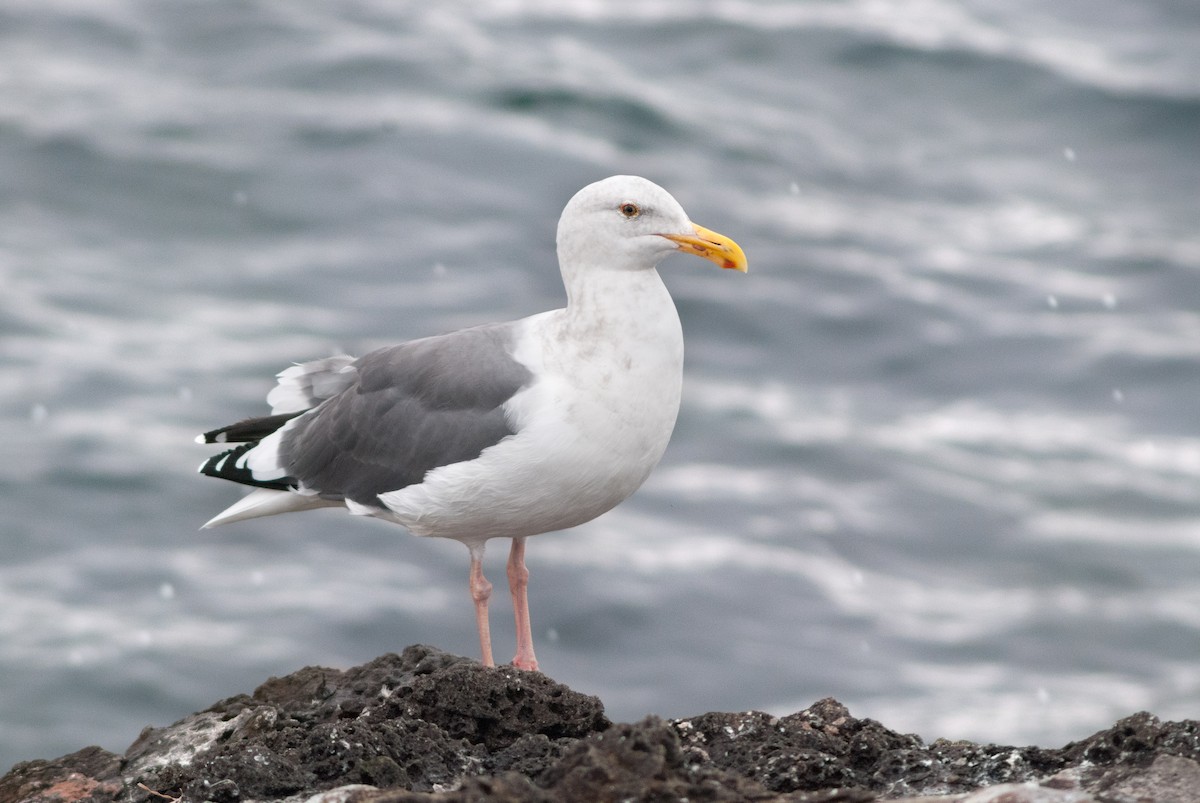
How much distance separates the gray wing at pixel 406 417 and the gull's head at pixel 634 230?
0.71 meters

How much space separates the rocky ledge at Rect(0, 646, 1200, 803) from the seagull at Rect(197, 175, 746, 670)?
3.71 feet

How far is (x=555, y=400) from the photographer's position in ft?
24.6

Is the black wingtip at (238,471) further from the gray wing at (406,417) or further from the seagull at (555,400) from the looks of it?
the seagull at (555,400)

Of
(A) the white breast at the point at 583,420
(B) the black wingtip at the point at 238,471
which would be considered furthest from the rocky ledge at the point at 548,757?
(B) the black wingtip at the point at 238,471

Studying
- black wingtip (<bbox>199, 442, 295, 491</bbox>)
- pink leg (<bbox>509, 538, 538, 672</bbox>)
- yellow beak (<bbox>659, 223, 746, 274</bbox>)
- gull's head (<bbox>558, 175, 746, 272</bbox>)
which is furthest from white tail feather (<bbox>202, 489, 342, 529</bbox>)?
yellow beak (<bbox>659, 223, 746, 274</bbox>)

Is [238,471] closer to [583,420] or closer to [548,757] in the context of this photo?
[583,420]

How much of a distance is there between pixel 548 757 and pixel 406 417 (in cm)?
288

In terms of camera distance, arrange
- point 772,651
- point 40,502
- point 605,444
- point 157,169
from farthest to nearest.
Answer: point 157,169, point 40,502, point 772,651, point 605,444

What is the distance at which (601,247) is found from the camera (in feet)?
25.1

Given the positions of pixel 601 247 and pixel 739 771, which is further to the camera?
pixel 601 247

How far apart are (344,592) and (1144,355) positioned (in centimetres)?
1166

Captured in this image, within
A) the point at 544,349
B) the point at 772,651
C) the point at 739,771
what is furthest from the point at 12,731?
the point at 739,771

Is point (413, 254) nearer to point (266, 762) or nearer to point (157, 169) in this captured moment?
point (157, 169)

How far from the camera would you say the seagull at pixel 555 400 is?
7.46 metres
